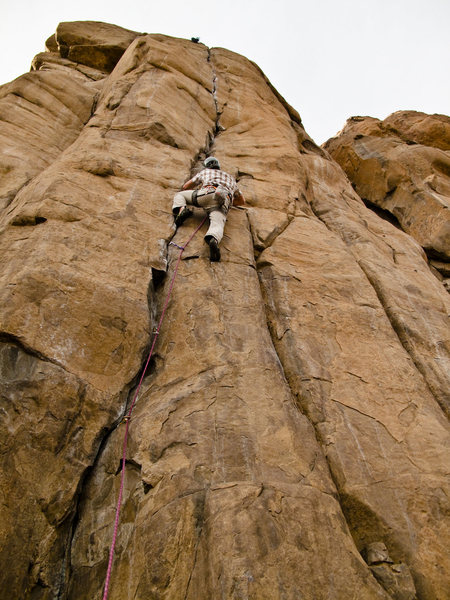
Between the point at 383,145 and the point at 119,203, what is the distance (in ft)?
36.6

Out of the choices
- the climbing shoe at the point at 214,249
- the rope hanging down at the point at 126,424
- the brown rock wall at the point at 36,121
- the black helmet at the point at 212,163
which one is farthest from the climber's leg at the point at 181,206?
the brown rock wall at the point at 36,121

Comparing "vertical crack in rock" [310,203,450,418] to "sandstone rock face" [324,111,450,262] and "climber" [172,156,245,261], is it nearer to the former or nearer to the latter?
"climber" [172,156,245,261]

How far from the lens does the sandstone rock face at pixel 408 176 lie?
35.0 ft

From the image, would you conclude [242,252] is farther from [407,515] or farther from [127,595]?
[127,595]

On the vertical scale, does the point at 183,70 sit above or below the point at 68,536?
above

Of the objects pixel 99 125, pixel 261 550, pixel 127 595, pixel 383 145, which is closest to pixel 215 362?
pixel 261 550

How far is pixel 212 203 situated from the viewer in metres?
6.03

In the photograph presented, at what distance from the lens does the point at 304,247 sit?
654cm

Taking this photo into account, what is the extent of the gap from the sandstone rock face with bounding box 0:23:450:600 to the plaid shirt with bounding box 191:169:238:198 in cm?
49

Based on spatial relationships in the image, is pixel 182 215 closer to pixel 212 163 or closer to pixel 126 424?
pixel 212 163

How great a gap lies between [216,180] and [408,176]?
845 centimetres

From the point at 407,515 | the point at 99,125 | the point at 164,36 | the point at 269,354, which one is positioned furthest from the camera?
the point at 164,36

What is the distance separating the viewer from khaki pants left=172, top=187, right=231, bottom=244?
5.84 m

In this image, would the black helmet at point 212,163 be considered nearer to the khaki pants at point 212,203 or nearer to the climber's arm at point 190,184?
the climber's arm at point 190,184
